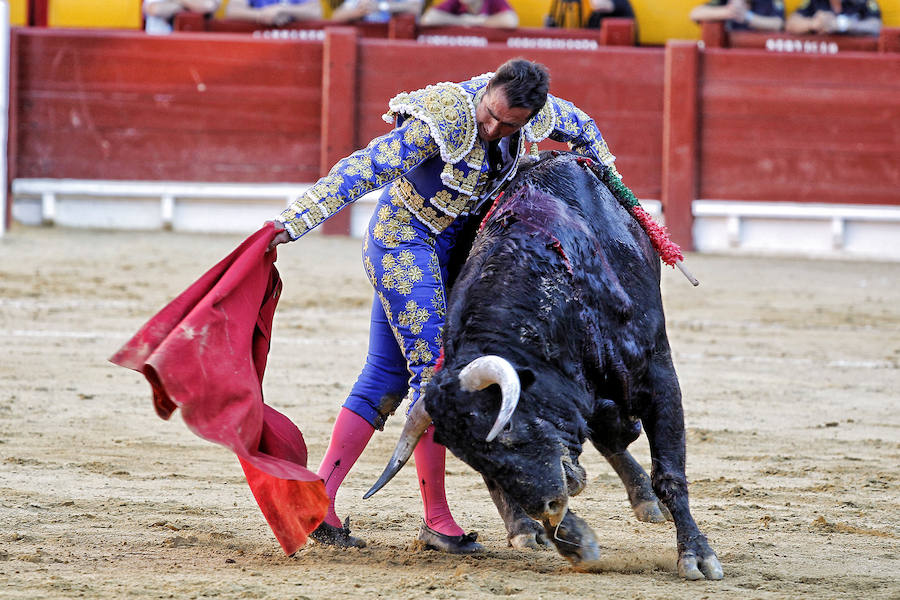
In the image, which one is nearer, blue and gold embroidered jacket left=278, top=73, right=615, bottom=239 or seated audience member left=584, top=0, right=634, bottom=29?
blue and gold embroidered jacket left=278, top=73, right=615, bottom=239

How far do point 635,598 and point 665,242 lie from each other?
3.07 ft

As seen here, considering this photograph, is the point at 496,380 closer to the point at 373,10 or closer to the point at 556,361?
the point at 556,361

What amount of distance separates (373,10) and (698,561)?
7.13 m

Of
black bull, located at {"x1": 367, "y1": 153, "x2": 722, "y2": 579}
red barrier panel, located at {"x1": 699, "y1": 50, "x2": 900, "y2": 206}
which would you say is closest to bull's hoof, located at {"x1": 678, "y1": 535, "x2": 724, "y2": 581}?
black bull, located at {"x1": 367, "y1": 153, "x2": 722, "y2": 579}

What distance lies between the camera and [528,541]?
8.79ft

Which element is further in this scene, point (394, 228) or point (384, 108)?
point (384, 108)

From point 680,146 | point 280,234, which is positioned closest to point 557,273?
point 280,234

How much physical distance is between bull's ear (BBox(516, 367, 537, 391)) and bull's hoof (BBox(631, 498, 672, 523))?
829 mm

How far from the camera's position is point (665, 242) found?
287 cm

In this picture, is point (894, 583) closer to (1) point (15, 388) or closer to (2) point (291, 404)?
(2) point (291, 404)

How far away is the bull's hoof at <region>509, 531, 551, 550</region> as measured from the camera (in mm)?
2678

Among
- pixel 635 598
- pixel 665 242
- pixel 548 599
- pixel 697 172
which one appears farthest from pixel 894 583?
pixel 697 172

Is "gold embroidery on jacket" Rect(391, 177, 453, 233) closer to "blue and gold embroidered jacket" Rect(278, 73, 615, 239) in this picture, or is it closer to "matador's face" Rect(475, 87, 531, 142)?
"blue and gold embroidered jacket" Rect(278, 73, 615, 239)

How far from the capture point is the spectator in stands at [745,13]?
28.8ft
